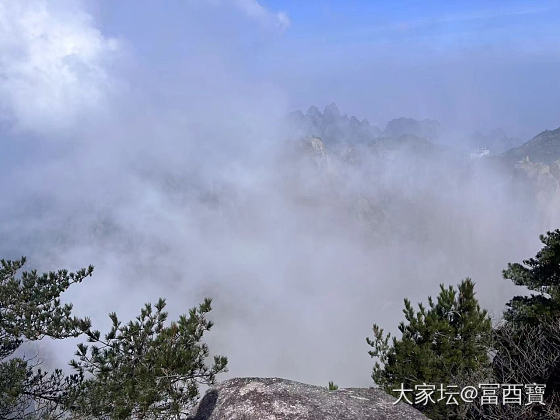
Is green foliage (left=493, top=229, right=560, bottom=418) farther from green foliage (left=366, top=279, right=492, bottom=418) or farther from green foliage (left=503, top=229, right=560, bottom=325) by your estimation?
green foliage (left=366, top=279, right=492, bottom=418)

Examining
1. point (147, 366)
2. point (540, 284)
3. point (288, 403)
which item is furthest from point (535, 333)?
point (147, 366)

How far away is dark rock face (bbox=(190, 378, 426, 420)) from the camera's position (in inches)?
362

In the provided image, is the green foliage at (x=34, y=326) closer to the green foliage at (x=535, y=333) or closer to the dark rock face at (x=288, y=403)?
the dark rock face at (x=288, y=403)

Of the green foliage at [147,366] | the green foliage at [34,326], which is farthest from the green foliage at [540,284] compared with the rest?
the green foliage at [34,326]

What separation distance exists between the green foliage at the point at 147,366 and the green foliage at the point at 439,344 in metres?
7.88

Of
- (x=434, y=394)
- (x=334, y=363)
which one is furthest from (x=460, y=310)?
(x=334, y=363)

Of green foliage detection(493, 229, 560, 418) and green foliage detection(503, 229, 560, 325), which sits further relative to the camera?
green foliage detection(503, 229, 560, 325)

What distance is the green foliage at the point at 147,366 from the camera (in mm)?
12047

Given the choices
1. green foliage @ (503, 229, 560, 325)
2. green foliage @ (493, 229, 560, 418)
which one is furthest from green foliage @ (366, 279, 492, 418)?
green foliage @ (503, 229, 560, 325)

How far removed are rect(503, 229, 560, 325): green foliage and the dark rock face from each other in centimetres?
1090

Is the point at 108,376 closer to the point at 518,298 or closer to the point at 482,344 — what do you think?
the point at 482,344

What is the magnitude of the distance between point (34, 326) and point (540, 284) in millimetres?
18972

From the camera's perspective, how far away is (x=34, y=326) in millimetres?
12883

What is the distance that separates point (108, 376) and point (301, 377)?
509 feet
